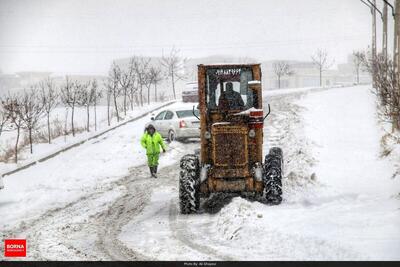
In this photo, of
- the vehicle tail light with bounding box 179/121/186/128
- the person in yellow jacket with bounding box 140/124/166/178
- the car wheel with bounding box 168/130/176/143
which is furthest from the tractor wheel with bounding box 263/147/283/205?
the car wheel with bounding box 168/130/176/143

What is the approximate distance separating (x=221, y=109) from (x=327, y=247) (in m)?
3.76

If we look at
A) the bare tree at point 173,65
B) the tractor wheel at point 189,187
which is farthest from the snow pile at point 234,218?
the bare tree at point 173,65

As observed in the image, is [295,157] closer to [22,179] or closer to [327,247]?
[327,247]

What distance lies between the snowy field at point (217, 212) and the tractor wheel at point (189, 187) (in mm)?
207

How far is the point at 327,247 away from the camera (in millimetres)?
6656

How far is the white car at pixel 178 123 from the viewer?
1867 centimetres

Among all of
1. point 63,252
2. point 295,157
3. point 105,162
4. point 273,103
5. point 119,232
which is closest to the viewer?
point 63,252

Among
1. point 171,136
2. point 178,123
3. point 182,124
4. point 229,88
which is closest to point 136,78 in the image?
point 171,136

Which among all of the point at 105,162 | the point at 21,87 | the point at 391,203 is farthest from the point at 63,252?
the point at 21,87

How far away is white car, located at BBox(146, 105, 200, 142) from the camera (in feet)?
61.3

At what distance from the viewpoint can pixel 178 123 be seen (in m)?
18.9

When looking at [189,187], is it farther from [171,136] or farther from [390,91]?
[171,136]

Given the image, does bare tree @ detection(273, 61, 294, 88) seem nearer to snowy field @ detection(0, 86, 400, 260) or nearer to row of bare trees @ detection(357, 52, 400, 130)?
snowy field @ detection(0, 86, 400, 260)

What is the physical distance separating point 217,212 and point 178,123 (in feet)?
31.5
